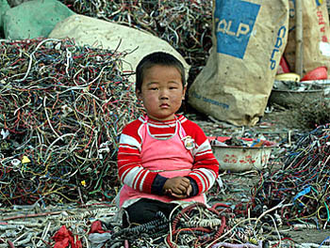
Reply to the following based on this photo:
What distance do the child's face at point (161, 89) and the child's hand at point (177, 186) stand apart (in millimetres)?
330

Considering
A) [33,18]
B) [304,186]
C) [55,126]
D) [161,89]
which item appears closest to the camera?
[161,89]

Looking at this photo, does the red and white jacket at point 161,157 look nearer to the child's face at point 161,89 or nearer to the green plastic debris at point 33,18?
the child's face at point 161,89

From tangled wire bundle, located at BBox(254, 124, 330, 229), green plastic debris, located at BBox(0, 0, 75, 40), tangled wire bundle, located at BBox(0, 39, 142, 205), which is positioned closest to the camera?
tangled wire bundle, located at BBox(254, 124, 330, 229)

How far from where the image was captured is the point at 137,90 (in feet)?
7.81

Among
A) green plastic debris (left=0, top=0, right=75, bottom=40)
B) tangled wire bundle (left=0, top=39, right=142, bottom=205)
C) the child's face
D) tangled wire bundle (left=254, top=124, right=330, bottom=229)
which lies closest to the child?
the child's face

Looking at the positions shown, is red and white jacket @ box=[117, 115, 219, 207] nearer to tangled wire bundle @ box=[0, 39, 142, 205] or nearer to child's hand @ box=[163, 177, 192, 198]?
child's hand @ box=[163, 177, 192, 198]

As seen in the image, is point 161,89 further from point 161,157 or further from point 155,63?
point 161,157

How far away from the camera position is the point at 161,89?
7.55ft

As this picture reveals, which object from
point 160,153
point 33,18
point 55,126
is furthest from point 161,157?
point 33,18

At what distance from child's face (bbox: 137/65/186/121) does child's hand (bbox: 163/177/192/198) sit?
1.08ft

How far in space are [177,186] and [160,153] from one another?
215mm

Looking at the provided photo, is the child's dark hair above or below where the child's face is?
above

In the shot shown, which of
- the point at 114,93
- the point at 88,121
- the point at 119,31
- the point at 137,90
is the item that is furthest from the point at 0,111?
the point at 119,31

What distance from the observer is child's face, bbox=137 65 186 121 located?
229 cm
